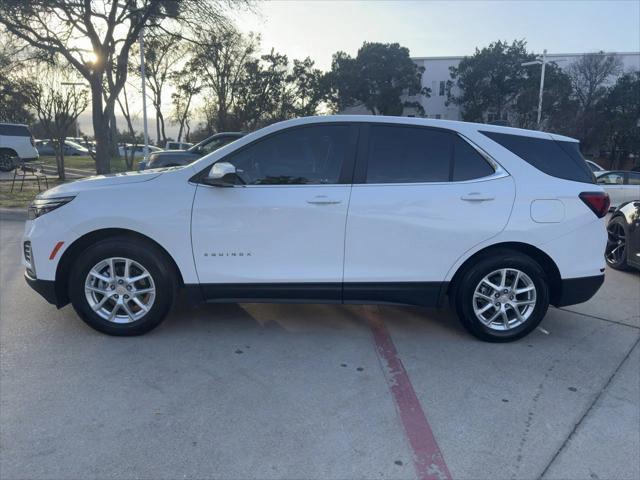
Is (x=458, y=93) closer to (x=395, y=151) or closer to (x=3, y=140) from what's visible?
(x=3, y=140)

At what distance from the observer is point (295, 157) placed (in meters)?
3.95

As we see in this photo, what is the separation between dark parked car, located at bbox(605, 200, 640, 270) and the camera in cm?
627

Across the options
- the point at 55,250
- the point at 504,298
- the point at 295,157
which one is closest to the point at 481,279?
the point at 504,298

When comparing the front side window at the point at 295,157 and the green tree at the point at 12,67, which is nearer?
the front side window at the point at 295,157

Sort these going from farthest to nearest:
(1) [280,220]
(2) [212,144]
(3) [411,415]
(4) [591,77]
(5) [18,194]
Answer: (4) [591,77] → (2) [212,144] → (5) [18,194] → (1) [280,220] → (3) [411,415]

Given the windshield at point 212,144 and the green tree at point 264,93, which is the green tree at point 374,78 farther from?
the windshield at point 212,144

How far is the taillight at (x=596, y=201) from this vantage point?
13.2 feet

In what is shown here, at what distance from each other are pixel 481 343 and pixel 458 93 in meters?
53.5

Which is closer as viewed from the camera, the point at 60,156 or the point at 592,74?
the point at 60,156

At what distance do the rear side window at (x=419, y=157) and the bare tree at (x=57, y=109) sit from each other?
53.0ft

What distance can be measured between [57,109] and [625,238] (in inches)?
709

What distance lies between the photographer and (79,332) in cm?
410

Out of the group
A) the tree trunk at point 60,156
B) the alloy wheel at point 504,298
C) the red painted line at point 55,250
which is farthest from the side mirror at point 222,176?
the tree trunk at point 60,156

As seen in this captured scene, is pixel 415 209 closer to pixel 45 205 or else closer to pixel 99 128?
pixel 45 205
